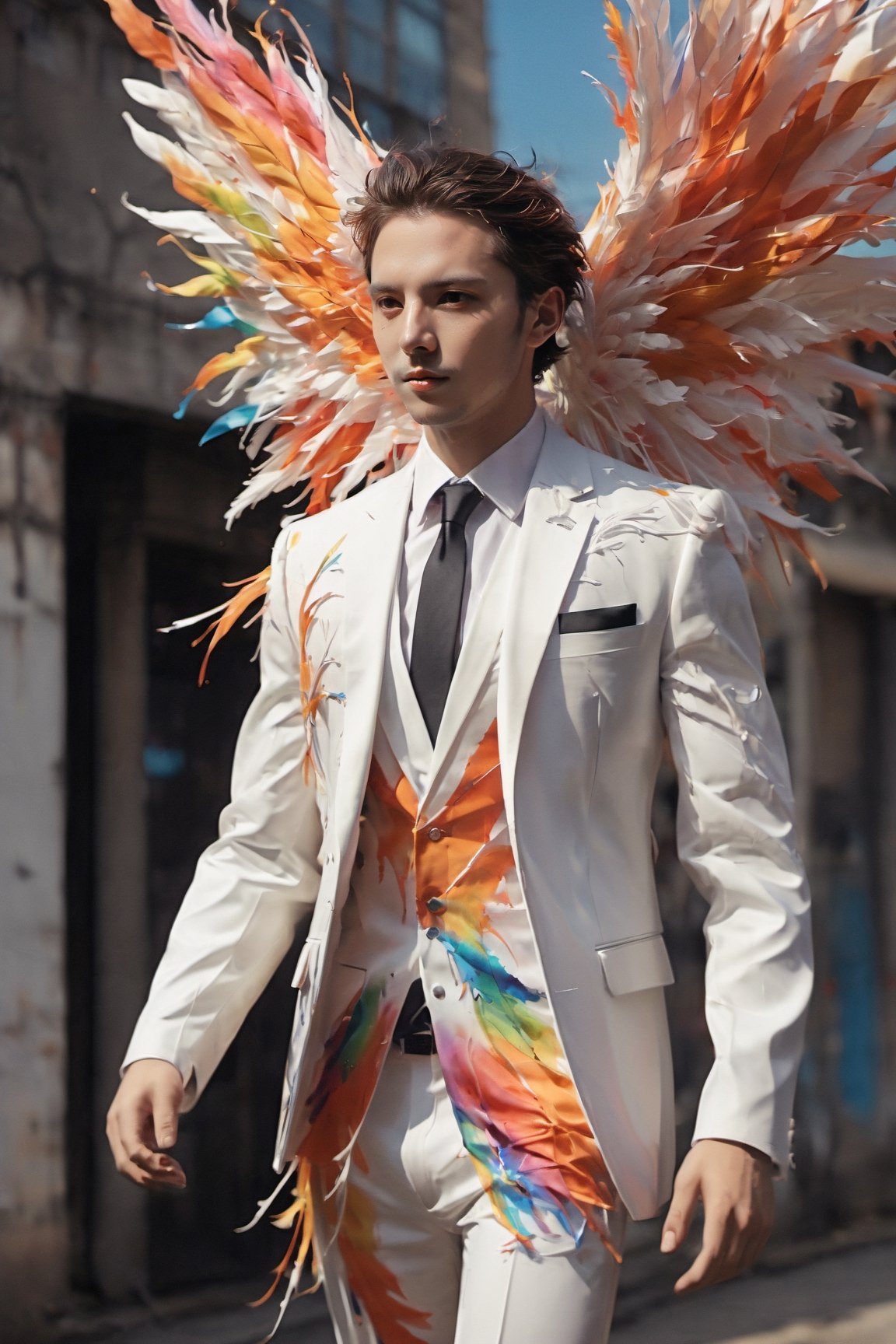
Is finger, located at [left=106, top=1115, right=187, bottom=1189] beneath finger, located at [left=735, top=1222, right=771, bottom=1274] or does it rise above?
above

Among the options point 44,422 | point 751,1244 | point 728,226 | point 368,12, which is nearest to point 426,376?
point 728,226

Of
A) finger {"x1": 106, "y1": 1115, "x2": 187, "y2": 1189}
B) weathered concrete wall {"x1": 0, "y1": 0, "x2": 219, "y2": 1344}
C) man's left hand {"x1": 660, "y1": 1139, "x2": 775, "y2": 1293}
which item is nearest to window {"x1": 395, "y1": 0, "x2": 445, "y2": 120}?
weathered concrete wall {"x1": 0, "y1": 0, "x2": 219, "y2": 1344}

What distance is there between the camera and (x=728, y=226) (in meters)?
2.39

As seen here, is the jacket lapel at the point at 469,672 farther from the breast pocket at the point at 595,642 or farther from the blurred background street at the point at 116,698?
the blurred background street at the point at 116,698

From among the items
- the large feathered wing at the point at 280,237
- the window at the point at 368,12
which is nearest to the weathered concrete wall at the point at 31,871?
the large feathered wing at the point at 280,237

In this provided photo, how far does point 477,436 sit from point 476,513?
108 mm

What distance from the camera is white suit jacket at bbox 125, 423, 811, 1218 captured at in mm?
2025

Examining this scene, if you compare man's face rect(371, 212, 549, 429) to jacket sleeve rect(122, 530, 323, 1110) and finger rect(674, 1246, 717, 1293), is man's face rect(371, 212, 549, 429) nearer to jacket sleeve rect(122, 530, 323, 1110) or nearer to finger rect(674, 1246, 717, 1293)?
jacket sleeve rect(122, 530, 323, 1110)

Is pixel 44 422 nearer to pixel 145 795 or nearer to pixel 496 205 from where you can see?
pixel 145 795

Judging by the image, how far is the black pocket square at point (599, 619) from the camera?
212 cm

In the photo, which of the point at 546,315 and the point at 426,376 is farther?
the point at 546,315

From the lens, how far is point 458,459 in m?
2.31

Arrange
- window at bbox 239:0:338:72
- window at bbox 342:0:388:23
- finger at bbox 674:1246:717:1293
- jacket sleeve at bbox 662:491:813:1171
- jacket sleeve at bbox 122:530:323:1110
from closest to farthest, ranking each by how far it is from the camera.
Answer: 1. finger at bbox 674:1246:717:1293
2. jacket sleeve at bbox 662:491:813:1171
3. jacket sleeve at bbox 122:530:323:1110
4. window at bbox 239:0:338:72
5. window at bbox 342:0:388:23

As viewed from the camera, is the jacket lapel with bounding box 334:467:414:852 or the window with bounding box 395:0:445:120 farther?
the window with bounding box 395:0:445:120
